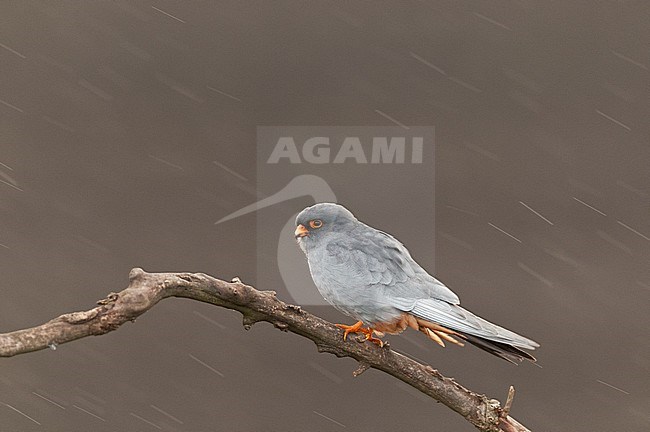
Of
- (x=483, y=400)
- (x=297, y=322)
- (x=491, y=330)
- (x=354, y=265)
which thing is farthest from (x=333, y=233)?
(x=483, y=400)

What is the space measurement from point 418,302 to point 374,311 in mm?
79

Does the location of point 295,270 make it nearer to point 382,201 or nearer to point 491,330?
point 491,330

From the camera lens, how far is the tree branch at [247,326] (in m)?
1.24

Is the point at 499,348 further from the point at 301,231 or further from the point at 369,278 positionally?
the point at 301,231

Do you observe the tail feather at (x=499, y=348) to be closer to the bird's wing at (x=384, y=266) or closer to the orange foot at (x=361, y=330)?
the bird's wing at (x=384, y=266)

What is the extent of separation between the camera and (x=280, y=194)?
1600 millimetres

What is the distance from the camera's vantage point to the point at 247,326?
151 centimetres

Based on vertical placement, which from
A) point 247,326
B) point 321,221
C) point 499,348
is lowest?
point 247,326

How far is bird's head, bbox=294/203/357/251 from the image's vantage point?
4.88ft

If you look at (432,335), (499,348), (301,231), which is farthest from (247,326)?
(499,348)

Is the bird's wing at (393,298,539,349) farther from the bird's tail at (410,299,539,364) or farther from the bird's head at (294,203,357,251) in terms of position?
the bird's head at (294,203,357,251)

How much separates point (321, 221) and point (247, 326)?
0.74 feet

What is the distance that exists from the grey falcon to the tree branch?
0.07 meters

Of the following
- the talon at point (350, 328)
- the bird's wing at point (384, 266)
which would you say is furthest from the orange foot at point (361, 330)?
the bird's wing at point (384, 266)
